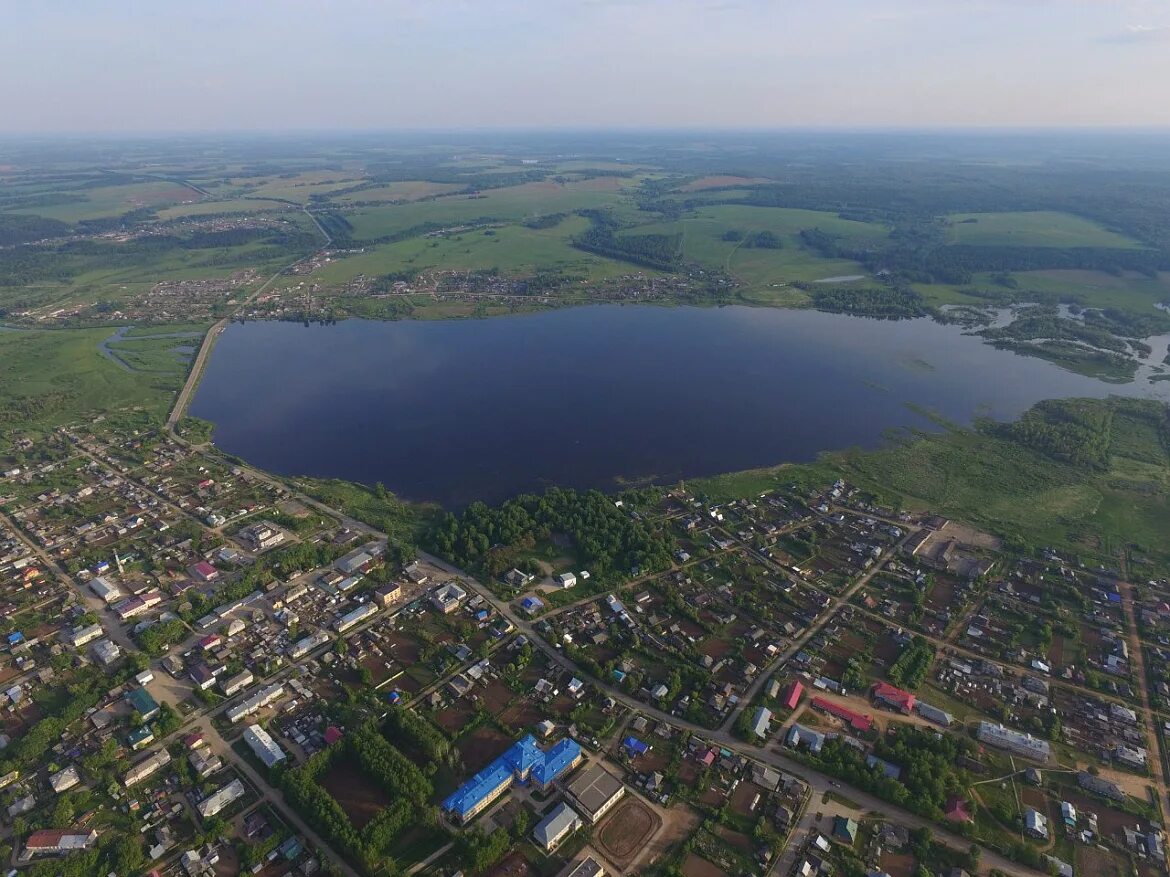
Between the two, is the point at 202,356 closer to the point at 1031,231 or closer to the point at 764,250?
the point at 764,250

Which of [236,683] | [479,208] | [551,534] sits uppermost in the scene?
[479,208]

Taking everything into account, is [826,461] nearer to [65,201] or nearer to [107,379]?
[107,379]

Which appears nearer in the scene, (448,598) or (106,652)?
(106,652)

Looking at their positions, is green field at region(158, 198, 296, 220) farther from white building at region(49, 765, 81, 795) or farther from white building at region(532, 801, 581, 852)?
white building at region(532, 801, 581, 852)

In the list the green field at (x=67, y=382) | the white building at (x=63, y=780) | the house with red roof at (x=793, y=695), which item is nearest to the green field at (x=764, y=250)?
the house with red roof at (x=793, y=695)

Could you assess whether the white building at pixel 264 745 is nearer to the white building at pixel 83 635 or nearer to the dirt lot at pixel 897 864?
the white building at pixel 83 635

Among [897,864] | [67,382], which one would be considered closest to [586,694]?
[897,864]
